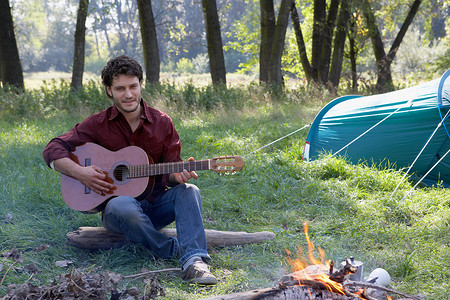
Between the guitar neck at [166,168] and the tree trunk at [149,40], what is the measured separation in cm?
942

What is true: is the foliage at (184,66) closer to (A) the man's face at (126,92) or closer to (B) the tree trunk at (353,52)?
(B) the tree trunk at (353,52)

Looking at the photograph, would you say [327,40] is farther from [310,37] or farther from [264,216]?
[264,216]

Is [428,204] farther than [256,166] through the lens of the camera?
No

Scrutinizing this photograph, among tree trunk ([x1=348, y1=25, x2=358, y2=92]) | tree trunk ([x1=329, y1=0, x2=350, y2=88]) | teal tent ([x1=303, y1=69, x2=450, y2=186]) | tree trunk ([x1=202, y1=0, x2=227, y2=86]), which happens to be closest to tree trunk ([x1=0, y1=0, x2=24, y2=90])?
tree trunk ([x1=202, y1=0, x2=227, y2=86])

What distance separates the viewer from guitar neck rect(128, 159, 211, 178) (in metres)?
3.50

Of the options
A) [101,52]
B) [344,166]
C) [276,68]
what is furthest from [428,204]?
[101,52]

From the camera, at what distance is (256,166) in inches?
260

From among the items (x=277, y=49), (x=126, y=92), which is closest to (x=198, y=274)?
(x=126, y=92)

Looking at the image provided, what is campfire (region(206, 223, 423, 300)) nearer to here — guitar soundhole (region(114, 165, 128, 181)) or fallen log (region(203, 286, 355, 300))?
fallen log (region(203, 286, 355, 300))

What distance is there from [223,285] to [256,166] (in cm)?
342

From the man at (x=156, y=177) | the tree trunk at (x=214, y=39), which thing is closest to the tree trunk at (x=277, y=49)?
the tree trunk at (x=214, y=39)

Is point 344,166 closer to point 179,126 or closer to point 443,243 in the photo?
point 443,243

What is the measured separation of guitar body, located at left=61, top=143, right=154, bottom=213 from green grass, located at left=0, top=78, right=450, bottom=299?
1.57ft

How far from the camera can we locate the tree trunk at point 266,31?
47.7 ft
